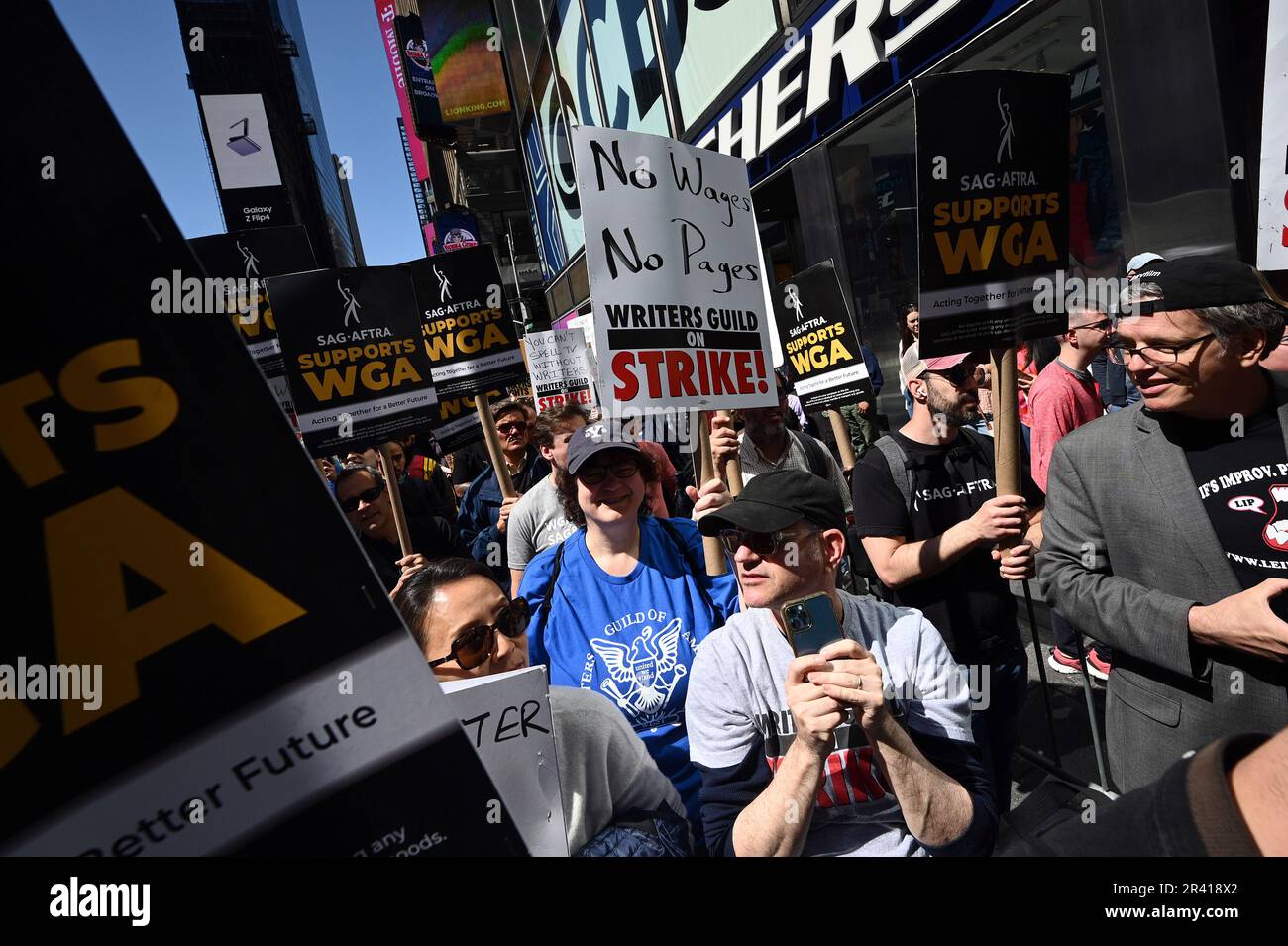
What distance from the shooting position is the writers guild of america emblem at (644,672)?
93.3 inches

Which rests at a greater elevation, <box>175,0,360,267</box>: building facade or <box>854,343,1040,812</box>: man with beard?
<box>175,0,360,267</box>: building facade

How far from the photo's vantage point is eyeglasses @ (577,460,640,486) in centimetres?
289

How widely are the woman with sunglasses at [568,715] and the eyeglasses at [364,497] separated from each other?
261 centimetres

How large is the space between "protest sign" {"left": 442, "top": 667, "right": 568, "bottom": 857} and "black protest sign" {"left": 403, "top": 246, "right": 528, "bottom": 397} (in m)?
4.30

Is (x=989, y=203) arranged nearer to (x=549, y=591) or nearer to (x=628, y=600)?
(x=628, y=600)

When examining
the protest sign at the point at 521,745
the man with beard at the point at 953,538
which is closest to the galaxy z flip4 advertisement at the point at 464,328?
the man with beard at the point at 953,538

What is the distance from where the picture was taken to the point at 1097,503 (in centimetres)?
229

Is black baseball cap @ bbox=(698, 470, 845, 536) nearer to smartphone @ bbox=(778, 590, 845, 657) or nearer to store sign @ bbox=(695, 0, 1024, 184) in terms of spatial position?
smartphone @ bbox=(778, 590, 845, 657)

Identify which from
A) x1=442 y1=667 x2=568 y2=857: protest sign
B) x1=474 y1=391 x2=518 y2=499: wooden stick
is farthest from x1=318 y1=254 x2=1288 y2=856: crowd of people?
x1=474 y1=391 x2=518 y2=499: wooden stick

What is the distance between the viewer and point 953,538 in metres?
2.80

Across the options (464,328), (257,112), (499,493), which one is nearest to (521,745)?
(499,493)

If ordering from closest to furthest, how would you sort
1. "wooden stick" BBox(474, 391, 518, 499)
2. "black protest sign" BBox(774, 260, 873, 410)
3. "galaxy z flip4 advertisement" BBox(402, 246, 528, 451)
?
"wooden stick" BBox(474, 391, 518, 499) → "black protest sign" BBox(774, 260, 873, 410) → "galaxy z flip4 advertisement" BBox(402, 246, 528, 451)

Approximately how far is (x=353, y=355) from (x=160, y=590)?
415cm
